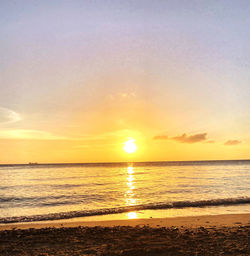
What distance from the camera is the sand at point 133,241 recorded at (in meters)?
8.44

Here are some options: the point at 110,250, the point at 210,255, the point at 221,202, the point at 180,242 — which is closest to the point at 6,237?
the point at 110,250

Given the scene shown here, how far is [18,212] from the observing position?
1808cm

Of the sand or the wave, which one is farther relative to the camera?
the wave

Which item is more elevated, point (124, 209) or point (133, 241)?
point (133, 241)

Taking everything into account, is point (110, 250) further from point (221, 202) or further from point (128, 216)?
point (221, 202)

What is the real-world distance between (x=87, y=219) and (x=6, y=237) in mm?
5721

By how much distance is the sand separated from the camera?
844 cm

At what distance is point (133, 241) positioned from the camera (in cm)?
955

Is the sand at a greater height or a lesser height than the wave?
greater

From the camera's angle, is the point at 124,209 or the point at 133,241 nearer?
the point at 133,241

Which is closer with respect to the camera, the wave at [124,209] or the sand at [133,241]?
the sand at [133,241]

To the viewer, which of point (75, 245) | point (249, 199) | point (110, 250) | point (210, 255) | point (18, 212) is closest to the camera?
point (210, 255)

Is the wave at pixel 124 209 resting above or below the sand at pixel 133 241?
below

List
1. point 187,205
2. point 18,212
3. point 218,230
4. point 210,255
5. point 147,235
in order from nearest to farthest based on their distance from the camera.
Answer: point 210,255 < point 147,235 < point 218,230 < point 18,212 < point 187,205
